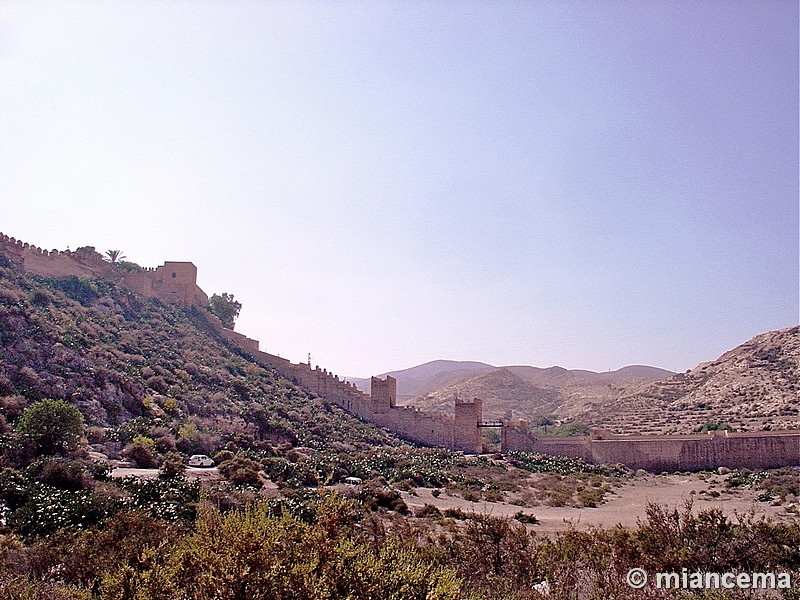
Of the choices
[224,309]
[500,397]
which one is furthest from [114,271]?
[500,397]

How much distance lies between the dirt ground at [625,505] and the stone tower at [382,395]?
14410 millimetres

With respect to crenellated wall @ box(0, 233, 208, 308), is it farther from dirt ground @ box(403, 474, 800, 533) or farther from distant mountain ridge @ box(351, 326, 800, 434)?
dirt ground @ box(403, 474, 800, 533)

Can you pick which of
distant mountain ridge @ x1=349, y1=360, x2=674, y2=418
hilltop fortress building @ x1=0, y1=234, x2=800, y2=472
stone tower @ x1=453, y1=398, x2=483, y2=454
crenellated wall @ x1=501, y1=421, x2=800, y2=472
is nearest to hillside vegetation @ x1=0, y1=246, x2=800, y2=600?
hilltop fortress building @ x1=0, y1=234, x2=800, y2=472

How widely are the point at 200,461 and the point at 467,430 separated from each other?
17.7 meters

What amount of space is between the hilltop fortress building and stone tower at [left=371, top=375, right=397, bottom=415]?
61 mm

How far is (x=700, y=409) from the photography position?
46594 millimetres

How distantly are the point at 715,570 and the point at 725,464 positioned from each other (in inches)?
1089

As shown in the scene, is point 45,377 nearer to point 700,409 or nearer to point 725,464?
point 725,464

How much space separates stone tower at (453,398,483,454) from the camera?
34.8 metres

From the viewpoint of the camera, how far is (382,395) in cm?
3666

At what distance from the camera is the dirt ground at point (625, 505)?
1728 cm

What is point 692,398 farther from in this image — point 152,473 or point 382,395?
point 152,473

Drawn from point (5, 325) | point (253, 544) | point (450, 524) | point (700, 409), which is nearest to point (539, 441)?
point (700, 409)

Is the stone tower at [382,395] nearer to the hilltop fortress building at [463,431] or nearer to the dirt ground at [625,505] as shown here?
the hilltop fortress building at [463,431]
